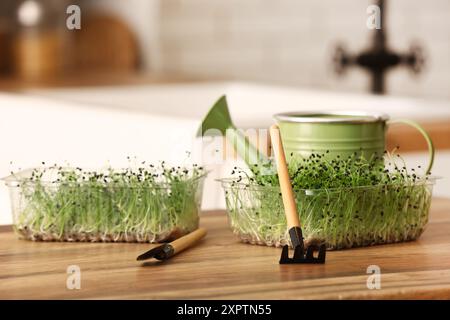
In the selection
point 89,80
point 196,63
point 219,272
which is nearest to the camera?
point 219,272

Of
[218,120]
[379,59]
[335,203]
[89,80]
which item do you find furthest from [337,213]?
[89,80]

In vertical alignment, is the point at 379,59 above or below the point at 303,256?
above

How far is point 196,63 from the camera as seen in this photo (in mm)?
4391

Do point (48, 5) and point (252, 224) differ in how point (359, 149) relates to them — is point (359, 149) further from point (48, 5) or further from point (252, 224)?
point (48, 5)

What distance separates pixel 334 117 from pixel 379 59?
160cm

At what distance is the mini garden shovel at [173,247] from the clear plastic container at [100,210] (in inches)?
1.1

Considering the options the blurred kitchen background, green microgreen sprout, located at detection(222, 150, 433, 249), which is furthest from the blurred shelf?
green microgreen sprout, located at detection(222, 150, 433, 249)

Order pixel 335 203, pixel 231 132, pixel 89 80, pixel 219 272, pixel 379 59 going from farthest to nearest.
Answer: pixel 89 80, pixel 379 59, pixel 231 132, pixel 335 203, pixel 219 272

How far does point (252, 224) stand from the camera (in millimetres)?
1299

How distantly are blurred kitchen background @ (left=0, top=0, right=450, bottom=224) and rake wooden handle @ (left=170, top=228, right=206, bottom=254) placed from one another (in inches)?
50.4

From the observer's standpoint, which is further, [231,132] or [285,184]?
[231,132]

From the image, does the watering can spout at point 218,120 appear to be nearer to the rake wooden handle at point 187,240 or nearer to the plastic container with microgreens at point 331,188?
the plastic container with microgreens at point 331,188

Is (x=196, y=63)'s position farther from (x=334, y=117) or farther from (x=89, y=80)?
(x=334, y=117)
